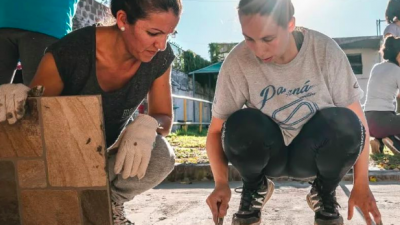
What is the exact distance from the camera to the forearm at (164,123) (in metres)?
1.88

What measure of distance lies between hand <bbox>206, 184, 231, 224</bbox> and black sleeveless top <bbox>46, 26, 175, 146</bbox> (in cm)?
55

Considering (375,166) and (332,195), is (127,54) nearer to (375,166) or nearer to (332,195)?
(332,195)

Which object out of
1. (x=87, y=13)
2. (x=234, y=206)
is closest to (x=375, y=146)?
(x=234, y=206)

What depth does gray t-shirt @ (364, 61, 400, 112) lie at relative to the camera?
4.22 m

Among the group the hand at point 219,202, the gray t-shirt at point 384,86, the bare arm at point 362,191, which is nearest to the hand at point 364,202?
the bare arm at point 362,191

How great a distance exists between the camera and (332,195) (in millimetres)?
1831

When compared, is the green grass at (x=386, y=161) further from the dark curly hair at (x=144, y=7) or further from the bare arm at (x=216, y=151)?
the dark curly hair at (x=144, y=7)

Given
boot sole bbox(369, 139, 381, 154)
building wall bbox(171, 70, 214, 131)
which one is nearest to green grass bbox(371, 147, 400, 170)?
boot sole bbox(369, 139, 381, 154)

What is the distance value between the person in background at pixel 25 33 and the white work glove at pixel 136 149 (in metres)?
0.72

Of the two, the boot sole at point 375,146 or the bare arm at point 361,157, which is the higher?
the bare arm at point 361,157

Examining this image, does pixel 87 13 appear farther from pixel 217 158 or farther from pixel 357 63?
pixel 357 63

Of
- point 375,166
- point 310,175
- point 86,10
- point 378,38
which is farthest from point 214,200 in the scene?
point 378,38

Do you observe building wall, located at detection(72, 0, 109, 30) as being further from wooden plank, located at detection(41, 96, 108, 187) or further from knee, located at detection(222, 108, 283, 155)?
wooden plank, located at detection(41, 96, 108, 187)

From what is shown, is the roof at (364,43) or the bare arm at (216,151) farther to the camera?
the roof at (364,43)
